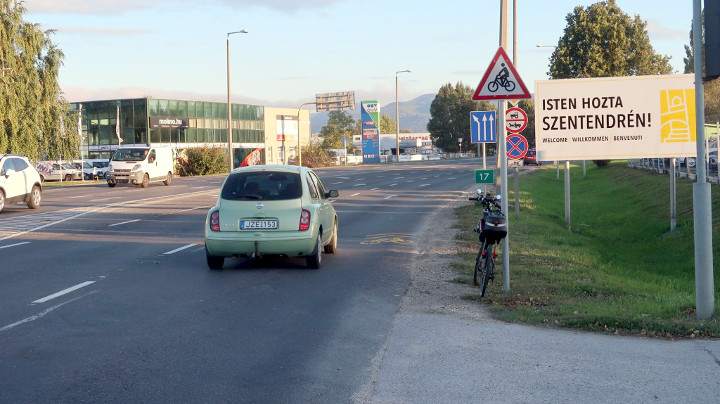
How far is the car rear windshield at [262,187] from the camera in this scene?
43.0 ft

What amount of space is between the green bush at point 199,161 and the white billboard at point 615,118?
2099 inches

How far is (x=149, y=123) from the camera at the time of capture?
83.9 metres

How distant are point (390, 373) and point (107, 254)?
32.1 feet

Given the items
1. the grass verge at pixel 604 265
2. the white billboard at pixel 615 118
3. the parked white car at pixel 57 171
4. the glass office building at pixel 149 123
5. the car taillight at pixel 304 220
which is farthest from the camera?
the glass office building at pixel 149 123

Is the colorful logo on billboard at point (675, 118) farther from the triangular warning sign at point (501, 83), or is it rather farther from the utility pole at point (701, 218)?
the utility pole at point (701, 218)

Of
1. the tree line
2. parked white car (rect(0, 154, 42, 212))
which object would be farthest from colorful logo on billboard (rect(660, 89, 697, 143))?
the tree line

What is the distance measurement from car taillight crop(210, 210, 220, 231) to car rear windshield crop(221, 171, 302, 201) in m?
0.34

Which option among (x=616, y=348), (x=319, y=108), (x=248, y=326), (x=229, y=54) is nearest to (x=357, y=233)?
(x=248, y=326)

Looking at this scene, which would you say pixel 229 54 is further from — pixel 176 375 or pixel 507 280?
pixel 176 375

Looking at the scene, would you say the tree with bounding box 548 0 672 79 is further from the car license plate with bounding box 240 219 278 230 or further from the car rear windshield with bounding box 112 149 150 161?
the car license plate with bounding box 240 219 278 230

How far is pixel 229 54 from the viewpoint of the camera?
181ft

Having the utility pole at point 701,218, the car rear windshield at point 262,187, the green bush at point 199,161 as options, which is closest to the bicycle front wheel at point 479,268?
the utility pole at point 701,218

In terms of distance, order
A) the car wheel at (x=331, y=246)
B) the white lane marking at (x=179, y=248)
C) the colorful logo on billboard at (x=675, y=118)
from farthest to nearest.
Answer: the colorful logo on billboard at (x=675, y=118) < the white lane marking at (x=179, y=248) < the car wheel at (x=331, y=246)

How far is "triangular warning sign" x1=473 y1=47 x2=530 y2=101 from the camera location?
10664mm
